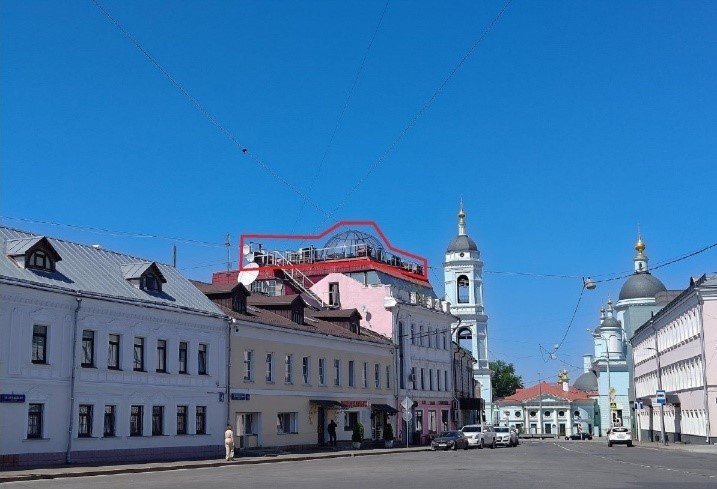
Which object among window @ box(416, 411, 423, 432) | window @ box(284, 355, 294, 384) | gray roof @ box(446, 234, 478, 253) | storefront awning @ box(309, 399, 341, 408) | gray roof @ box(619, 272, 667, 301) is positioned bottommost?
window @ box(416, 411, 423, 432)

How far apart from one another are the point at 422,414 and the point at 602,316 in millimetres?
88596

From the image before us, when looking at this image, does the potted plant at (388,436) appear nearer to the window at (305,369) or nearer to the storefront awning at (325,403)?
the storefront awning at (325,403)

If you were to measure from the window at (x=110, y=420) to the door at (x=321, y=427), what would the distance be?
16.4 meters

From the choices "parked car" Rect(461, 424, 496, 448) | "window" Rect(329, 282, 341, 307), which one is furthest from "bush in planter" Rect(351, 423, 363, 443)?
"window" Rect(329, 282, 341, 307)

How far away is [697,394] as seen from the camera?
61.2 metres

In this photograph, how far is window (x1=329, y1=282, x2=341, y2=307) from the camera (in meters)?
63.5

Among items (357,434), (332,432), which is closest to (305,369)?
(332,432)

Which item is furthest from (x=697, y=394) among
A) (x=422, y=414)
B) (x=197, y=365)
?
(x=197, y=365)

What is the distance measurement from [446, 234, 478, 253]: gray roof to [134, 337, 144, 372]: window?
8682 cm

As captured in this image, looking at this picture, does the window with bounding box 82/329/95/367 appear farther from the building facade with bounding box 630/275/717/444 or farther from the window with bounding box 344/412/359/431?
the building facade with bounding box 630/275/717/444

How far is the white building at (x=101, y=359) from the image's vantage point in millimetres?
31609

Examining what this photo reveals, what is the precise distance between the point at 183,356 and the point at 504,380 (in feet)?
482

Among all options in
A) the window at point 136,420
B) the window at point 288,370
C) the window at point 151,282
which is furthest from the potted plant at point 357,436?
the window at point 136,420

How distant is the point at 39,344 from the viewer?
3259cm
